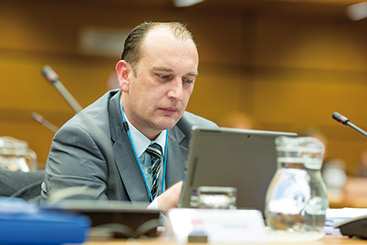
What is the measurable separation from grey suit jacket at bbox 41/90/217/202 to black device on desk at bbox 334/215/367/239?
0.84m

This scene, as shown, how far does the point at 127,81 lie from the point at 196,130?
39.5 inches

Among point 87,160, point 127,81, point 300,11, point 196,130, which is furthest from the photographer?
point 300,11

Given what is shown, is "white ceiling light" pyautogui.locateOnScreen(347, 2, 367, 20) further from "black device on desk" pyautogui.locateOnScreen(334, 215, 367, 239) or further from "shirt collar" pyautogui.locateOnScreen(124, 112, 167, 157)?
"black device on desk" pyautogui.locateOnScreen(334, 215, 367, 239)

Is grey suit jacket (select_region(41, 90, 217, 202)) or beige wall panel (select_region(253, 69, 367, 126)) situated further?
→ beige wall panel (select_region(253, 69, 367, 126))

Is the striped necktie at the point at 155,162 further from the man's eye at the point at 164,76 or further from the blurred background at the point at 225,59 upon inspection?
the blurred background at the point at 225,59

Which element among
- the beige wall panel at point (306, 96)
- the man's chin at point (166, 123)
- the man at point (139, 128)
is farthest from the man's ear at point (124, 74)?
the beige wall panel at point (306, 96)

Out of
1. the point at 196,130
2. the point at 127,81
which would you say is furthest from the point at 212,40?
the point at 196,130

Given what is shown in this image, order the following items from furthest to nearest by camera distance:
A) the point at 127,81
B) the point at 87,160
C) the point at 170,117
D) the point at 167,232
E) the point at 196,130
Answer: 1. the point at 127,81
2. the point at 170,117
3. the point at 87,160
4. the point at 196,130
5. the point at 167,232

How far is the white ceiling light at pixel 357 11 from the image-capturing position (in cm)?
786

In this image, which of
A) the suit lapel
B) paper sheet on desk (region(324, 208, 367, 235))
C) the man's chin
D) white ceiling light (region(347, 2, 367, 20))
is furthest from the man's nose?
white ceiling light (region(347, 2, 367, 20))

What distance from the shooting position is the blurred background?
778 cm

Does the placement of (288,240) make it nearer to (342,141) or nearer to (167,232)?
(167,232)

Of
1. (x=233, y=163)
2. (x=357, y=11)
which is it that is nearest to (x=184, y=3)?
(x=357, y=11)

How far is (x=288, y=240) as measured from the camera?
1565 millimetres
